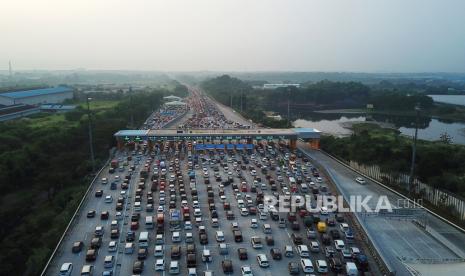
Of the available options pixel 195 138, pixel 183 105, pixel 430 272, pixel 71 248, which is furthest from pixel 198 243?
pixel 183 105

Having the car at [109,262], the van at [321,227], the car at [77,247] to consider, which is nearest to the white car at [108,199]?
the car at [77,247]

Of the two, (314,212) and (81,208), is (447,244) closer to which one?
(314,212)

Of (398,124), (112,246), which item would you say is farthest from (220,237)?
(398,124)

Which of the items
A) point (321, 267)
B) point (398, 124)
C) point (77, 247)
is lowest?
point (398, 124)

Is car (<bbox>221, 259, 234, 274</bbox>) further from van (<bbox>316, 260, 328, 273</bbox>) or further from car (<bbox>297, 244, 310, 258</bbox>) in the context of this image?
van (<bbox>316, 260, 328, 273</bbox>)

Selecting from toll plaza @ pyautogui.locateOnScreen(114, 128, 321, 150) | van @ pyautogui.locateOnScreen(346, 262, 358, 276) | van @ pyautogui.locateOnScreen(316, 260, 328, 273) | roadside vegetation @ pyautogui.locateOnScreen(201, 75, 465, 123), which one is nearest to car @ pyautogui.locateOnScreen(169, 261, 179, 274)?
van @ pyautogui.locateOnScreen(316, 260, 328, 273)

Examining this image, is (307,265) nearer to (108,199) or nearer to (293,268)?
(293,268)

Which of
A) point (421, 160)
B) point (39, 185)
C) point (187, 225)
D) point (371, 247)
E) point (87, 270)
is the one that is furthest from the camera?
point (39, 185)
